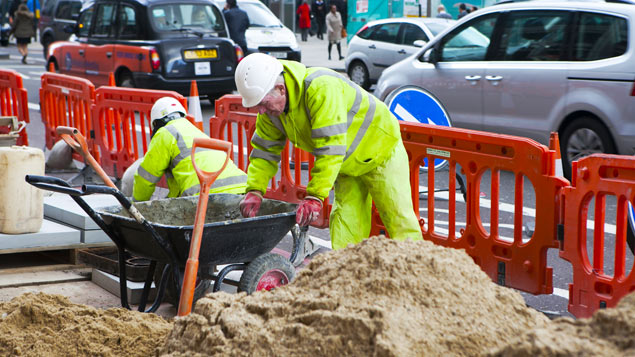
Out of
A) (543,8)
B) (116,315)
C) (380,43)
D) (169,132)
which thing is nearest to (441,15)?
(380,43)

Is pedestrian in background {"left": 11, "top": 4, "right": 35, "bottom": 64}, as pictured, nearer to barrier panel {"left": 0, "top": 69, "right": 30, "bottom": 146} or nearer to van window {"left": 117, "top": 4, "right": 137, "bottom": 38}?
van window {"left": 117, "top": 4, "right": 137, "bottom": 38}

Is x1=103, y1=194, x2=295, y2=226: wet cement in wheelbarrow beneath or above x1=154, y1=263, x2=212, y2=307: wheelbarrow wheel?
above

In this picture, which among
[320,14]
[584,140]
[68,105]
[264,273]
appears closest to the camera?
[264,273]

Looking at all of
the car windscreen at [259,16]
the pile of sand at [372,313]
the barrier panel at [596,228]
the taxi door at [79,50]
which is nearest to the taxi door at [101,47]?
the taxi door at [79,50]

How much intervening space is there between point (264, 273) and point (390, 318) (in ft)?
6.71

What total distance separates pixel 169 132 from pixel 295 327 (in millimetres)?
3164

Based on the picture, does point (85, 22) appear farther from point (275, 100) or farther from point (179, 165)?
point (275, 100)

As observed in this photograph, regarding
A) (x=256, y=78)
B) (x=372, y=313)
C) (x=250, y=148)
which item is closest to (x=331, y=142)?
(x=256, y=78)

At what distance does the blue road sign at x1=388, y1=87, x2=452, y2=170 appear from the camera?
8383 millimetres

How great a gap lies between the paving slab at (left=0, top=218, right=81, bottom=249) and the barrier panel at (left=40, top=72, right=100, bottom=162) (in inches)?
168

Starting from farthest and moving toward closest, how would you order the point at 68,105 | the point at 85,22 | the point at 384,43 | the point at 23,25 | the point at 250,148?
the point at 23,25 → the point at 384,43 → the point at 85,22 → the point at 68,105 → the point at 250,148

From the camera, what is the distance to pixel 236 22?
19.0 m

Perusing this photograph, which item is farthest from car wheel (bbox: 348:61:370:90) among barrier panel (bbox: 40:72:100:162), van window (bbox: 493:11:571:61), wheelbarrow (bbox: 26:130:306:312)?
wheelbarrow (bbox: 26:130:306:312)

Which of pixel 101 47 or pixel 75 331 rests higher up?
pixel 101 47
